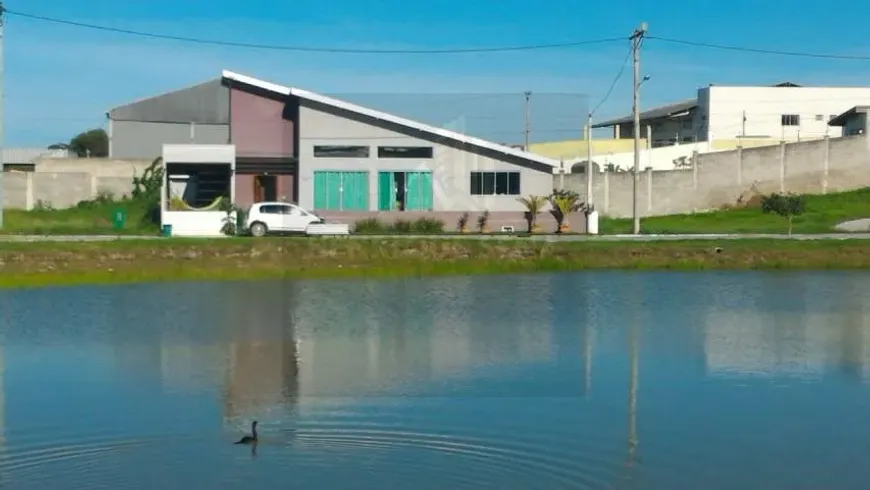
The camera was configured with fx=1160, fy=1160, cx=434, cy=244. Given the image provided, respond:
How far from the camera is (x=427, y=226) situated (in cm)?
4838

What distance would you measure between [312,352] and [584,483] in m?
9.08

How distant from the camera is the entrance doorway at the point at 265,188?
167 feet

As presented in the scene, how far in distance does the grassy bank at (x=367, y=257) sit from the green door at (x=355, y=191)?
1209 centimetres

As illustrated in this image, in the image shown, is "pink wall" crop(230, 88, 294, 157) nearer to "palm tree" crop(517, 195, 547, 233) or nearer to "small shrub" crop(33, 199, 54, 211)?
"small shrub" crop(33, 199, 54, 211)

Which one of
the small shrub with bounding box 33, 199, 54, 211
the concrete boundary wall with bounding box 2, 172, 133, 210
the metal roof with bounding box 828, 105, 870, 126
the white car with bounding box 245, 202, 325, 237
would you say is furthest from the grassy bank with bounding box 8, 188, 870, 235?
the metal roof with bounding box 828, 105, 870, 126

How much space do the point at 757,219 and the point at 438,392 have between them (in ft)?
140

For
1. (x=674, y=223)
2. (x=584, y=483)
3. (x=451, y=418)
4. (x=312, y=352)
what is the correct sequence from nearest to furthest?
(x=584, y=483), (x=451, y=418), (x=312, y=352), (x=674, y=223)

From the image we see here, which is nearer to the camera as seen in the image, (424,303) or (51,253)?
(424,303)

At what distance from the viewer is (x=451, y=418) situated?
13867 mm

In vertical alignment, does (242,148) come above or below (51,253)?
above

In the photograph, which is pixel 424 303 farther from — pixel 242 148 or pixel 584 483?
pixel 242 148

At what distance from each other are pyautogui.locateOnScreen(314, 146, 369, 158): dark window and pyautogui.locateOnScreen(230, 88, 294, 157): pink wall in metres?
1.81

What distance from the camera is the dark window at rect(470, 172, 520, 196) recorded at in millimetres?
50500

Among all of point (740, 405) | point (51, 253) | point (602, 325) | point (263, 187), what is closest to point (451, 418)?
point (740, 405)
